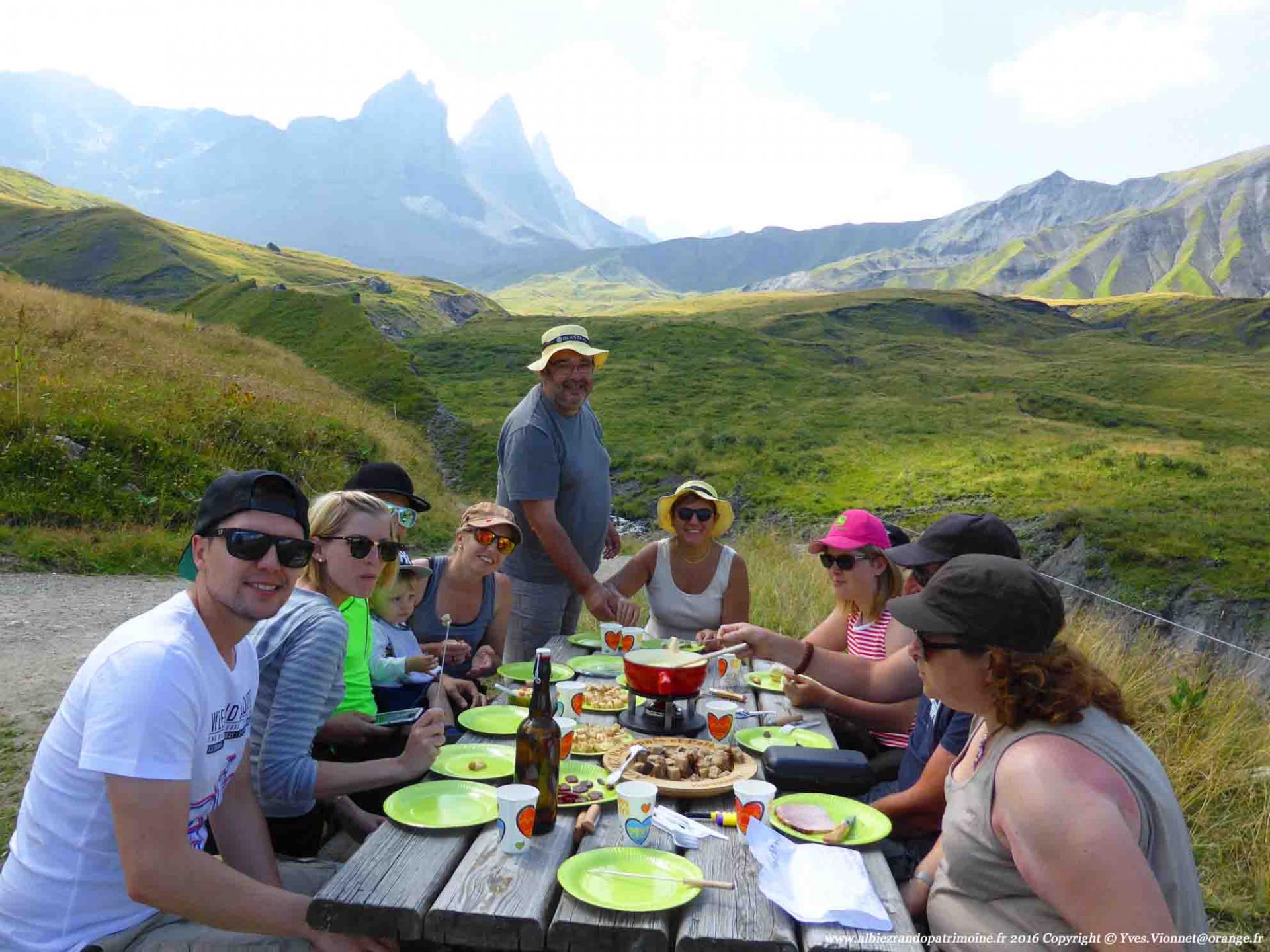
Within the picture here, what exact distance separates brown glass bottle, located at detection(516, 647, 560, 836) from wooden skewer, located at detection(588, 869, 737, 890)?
13.6 inches

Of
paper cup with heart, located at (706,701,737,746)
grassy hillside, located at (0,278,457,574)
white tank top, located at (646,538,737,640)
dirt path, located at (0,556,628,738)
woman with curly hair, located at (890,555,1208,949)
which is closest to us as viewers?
woman with curly hair, located at (890,555,1208,949)

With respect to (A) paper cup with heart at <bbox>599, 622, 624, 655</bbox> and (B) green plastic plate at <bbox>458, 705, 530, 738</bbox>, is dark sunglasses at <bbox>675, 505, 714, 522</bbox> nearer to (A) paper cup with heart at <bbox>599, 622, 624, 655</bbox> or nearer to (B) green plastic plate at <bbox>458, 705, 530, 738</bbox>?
(A) paper cup with heart at <bbox>599, 622, 624, 655</bbox>

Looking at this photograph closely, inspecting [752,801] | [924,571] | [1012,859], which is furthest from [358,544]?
[1012,859]

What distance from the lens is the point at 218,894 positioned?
2.28 meters

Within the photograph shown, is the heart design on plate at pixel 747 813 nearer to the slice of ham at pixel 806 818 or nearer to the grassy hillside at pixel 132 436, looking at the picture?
the slice of ham at pixel 806 818

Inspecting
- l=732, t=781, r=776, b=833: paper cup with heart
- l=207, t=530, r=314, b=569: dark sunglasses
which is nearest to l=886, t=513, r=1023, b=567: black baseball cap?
l=732, t=781, r=776, b=833: paper cup with heart

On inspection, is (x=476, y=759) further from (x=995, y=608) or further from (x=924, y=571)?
(x=924, y=571)

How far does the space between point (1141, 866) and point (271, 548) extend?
94.9 inches

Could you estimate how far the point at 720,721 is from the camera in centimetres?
341

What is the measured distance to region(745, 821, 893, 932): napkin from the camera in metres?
2.25

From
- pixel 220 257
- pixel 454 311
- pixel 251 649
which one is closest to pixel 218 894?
pixel 251 649

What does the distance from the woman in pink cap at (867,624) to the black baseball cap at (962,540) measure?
0.51m

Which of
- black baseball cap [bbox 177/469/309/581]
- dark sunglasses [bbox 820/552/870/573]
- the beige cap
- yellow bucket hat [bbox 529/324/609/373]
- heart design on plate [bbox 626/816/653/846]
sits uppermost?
yellow bucket hat [bbox 529/324/609/373]

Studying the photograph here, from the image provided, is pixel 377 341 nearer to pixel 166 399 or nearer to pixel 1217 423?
pixel 166 399
